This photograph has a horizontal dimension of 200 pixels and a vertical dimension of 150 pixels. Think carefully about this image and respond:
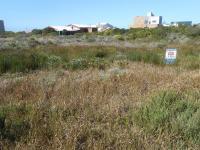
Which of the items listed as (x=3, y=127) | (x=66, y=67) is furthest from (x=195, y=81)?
(x=66, y=67)

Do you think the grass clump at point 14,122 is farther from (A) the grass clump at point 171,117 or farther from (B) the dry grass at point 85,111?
(A) the grass clump at point 171,117

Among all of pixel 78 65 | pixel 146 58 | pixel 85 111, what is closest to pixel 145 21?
pixel 146 58

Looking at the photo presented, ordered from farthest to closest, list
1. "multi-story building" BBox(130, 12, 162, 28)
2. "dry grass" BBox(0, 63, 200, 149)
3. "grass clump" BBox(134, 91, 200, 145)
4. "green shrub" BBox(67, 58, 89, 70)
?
"multi-story building" BBox(130, 12, 162, 28) → "green shrub" BBox(67, 58, 89, 70) → "grass clump" BBox(134, 91, 200, 145) → "dry grass" BBox(0, 63, 200, 149)

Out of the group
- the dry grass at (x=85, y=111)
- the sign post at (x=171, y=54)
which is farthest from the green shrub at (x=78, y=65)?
the dry grass at (x=85, y=111)

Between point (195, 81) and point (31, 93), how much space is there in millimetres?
3681

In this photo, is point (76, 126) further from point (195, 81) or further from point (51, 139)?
point (195, 81)

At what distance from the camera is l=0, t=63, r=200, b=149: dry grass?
397 cm

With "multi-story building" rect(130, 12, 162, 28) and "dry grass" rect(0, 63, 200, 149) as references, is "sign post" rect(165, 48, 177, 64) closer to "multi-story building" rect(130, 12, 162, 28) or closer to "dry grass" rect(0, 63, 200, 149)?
"dry grass" rect(0, 63, 200, 149)

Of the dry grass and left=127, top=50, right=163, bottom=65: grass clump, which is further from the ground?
the dry grass

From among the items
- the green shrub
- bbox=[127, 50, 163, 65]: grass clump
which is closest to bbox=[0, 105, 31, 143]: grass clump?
the green shrub

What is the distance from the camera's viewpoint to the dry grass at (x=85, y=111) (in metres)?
3.97

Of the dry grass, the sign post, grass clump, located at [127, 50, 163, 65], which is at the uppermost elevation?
the sign post

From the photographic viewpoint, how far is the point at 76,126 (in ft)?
13.9

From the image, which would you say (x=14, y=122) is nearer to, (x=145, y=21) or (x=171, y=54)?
(x=171, y=54)
